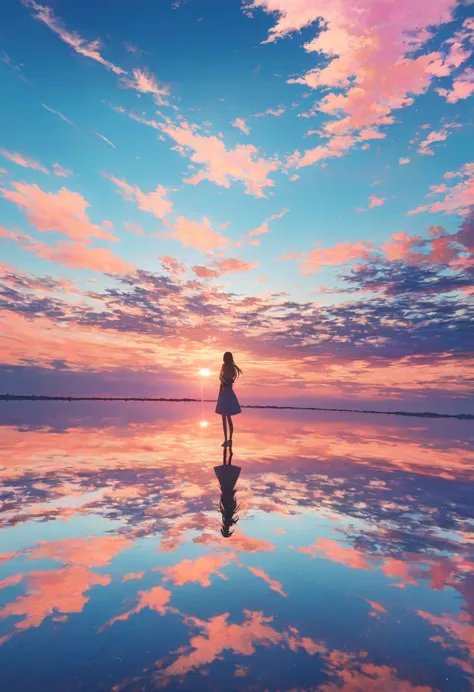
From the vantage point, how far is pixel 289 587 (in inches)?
178

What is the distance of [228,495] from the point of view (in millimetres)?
8414

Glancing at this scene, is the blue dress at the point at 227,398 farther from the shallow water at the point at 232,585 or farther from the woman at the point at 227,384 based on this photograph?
the shallow water at the point at 232,585

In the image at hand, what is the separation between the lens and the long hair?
6302 millimetres

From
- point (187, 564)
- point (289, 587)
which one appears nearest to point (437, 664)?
point (289, 587)

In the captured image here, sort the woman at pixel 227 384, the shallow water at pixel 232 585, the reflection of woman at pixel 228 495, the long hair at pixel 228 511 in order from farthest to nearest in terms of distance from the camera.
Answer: the woman at pixel 227 384 < the reflection of woman at pixel 228 495 < the long hair at pixel 228 511 < the shallow water at pixel 232 585

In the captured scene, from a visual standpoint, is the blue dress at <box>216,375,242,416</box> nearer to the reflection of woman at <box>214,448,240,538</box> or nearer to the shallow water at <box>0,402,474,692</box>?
the reflection of woman at <box>214,448,240,538</box>

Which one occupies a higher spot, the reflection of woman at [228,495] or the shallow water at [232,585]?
the reflection of woman at [228,495]

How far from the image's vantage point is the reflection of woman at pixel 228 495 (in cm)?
658

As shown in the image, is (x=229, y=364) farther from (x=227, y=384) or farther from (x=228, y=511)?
(x=228, y=511)

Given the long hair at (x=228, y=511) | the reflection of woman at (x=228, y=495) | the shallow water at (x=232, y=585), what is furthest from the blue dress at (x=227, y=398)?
the long hair at (x=228, y=511)

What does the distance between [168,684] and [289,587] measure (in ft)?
6.34

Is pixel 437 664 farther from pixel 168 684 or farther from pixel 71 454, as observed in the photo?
pixel 71 454

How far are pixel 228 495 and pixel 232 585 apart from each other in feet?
13.0

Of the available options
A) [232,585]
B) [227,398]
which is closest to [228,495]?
[232,585]
